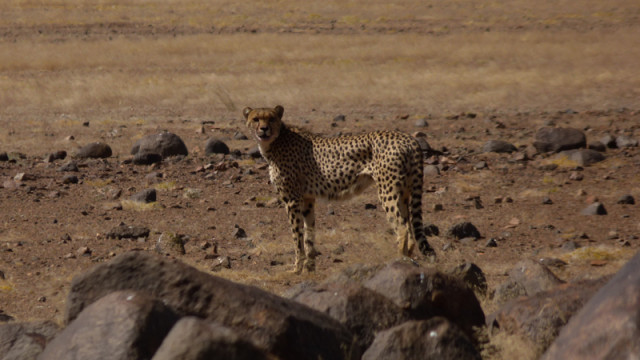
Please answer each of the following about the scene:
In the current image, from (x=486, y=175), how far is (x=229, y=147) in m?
5.81

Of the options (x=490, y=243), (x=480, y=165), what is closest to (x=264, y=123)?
(x=490, y=243)

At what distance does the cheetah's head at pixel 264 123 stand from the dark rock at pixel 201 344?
212 inches

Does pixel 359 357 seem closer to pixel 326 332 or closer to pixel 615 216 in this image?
pixel 326 332

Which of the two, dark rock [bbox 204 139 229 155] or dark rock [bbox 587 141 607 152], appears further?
dark rock [bbox 204 139 229 155]

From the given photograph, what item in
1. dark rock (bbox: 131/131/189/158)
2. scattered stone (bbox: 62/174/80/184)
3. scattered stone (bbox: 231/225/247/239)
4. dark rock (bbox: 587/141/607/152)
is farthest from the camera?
dark rock (bbox: 131/131/189/158)

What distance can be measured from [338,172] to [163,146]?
25.6 feet

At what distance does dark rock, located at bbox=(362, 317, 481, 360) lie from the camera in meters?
5.48

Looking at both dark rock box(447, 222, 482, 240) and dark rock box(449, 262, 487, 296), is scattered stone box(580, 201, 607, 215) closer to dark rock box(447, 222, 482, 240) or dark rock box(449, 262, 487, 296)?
dark rock box(447, 222, 482, 240)

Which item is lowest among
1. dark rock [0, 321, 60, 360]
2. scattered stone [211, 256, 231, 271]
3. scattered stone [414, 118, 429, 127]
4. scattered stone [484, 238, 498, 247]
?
scattered stone [414, 118, 429, 127]

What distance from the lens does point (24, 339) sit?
5.73m

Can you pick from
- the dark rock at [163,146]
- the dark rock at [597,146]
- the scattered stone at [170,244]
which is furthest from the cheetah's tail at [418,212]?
the dark rock at [163,146]

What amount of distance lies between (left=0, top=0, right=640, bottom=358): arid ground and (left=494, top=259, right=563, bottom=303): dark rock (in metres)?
1.12

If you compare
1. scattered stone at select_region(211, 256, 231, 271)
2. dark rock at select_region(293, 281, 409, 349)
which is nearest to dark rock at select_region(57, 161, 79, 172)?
scattered stone at select_region(211, 256, 231, 271)

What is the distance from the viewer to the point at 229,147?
18.5 metres
